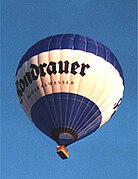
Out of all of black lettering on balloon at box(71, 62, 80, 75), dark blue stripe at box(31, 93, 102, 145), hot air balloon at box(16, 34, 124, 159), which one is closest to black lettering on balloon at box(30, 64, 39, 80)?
hot air balloon at box(16, 34, 124, 159)

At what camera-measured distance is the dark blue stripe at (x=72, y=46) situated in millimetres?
36281

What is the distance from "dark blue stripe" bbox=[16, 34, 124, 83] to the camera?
36.3m

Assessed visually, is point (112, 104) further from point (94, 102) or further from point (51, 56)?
point (51, 56)

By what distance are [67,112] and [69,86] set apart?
125cm

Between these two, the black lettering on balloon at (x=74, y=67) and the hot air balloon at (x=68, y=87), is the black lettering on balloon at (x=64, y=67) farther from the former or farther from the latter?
the black lettering on balloon at (x=74, y=67)

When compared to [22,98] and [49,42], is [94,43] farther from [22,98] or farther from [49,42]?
[22,98]

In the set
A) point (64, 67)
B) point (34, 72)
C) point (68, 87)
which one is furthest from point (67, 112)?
point (34, 72)

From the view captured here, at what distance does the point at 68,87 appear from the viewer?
35531mm

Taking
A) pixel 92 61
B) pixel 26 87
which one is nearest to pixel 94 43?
pixel 92 61

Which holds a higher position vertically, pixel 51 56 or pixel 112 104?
pixel 51 56

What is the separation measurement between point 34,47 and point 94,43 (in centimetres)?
301

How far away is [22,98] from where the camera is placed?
122ft

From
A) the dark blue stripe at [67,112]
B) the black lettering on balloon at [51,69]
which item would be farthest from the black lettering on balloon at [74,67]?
the dark blue stripe at [67,112]

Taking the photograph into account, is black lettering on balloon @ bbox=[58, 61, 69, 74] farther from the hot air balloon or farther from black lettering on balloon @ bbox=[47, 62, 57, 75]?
black lettering on balloon @ bbox=[47, 62, 57, 75]
